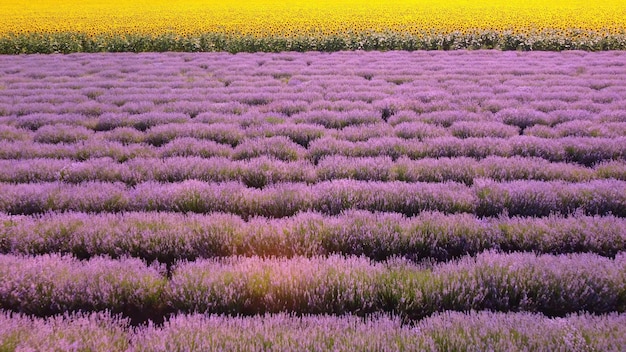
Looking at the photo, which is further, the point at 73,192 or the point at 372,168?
the point at 372,168

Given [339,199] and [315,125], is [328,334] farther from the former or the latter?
[315,125]

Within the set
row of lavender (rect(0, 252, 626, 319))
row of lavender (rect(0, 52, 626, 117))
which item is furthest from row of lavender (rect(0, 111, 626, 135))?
row of lavender (rect(0, 252, 626, 319))

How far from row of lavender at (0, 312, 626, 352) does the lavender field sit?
0.01 m

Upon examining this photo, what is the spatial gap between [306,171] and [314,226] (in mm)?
1487

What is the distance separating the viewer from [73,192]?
4027 mm

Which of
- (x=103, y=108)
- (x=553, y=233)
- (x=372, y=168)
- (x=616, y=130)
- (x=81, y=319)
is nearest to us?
(x=81, y=319)

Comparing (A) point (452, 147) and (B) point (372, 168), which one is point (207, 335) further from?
A: (A) point (452, 147)

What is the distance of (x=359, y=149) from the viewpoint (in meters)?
5.50

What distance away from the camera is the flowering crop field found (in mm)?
19969

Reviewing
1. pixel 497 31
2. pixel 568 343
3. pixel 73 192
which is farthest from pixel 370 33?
pixel 568 343

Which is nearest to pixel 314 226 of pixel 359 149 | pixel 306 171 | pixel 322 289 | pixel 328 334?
pixel 322 289

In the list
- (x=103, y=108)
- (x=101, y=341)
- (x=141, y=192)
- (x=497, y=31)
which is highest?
(x=497, y=31)

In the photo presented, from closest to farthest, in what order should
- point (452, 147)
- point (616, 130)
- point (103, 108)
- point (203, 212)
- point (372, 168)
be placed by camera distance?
point (203, 212)
point (372, 168)
point (452, 147)
point (616, 130)
point (103, 108)

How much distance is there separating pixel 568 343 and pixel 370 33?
69.7 ft
